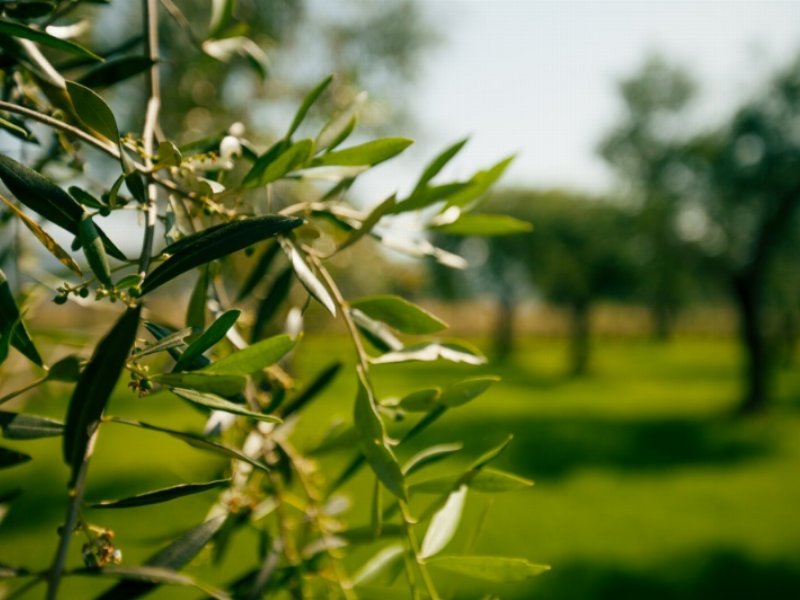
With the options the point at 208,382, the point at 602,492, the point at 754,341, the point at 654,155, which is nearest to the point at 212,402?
the point at 208,382

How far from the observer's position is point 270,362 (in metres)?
0.34

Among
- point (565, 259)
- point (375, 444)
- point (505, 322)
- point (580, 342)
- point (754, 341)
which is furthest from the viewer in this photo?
point (505, 322)

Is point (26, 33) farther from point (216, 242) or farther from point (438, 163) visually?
point (438, 163)

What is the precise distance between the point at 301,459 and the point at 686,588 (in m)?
4.42

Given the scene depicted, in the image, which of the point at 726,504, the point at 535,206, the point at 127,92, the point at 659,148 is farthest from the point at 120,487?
the point at 535,206

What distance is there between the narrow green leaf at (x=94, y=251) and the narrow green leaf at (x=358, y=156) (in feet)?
0.51

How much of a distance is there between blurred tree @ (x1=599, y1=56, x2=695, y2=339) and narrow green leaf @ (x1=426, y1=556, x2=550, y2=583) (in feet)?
46.6

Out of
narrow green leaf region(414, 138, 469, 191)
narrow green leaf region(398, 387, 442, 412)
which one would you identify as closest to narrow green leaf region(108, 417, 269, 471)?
narrow green leaf region(398, 387, 442, 412)

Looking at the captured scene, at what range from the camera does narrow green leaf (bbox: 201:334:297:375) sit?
0.33m

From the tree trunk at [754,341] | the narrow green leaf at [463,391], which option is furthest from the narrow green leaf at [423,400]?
the tree trunk at [754,341]

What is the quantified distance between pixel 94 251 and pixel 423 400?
0.19m

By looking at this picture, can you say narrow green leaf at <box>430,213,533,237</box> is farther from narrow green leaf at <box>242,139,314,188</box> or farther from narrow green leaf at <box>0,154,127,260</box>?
narrow green leaf at <box>0,154,127,260</box>

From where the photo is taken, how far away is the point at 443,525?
0.53m

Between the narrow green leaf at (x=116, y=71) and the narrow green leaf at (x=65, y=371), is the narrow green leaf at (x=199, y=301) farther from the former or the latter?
the narrow green leaf at (x=116, y=71)
